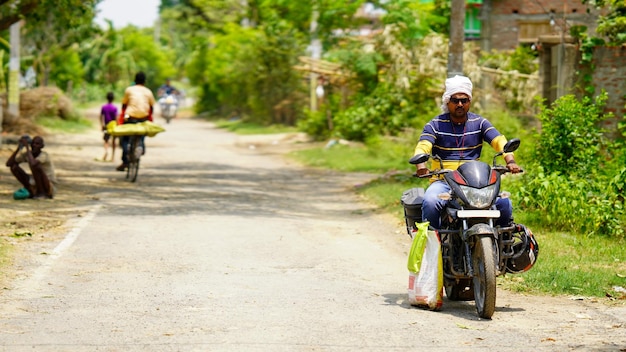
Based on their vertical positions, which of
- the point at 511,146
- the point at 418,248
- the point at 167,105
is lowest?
the point at 418,248

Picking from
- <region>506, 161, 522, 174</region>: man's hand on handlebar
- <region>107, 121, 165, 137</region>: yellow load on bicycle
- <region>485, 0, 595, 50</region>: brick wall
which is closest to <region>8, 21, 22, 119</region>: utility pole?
<region>107, 121, 165, 137</region>: yellow load on bicycle

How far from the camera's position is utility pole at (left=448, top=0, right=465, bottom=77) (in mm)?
18888

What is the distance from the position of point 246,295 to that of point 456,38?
11230mm

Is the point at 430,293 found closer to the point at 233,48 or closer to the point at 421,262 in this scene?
the point at 421,262

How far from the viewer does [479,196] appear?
26.9 ft

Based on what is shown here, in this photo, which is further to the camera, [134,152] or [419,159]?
[134,152]

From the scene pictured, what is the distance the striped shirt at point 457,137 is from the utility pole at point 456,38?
10170 mm

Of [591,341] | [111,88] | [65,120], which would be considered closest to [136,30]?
[111,88]

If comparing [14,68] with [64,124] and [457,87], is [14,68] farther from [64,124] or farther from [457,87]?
[457,87]

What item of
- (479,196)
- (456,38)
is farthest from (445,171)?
(456,38)

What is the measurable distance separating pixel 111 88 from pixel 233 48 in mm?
27996

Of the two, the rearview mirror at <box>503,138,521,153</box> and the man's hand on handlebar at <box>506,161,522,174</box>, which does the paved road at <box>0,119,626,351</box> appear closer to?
the man's hand on handlebar at <box>506,161,522,174</box>

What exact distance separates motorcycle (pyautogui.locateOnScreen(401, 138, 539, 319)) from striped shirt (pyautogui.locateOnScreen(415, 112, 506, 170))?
165 millimetres

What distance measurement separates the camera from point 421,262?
8477 mm
